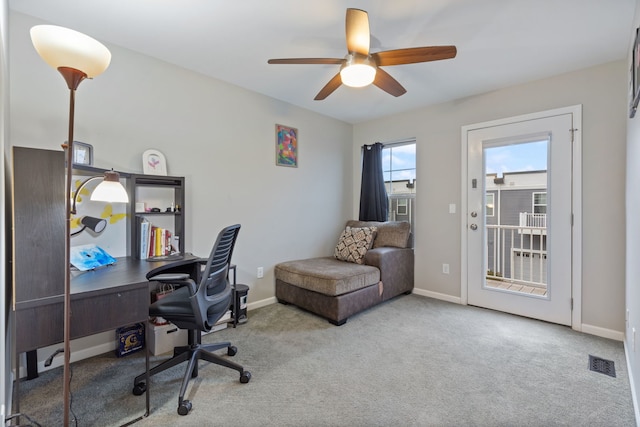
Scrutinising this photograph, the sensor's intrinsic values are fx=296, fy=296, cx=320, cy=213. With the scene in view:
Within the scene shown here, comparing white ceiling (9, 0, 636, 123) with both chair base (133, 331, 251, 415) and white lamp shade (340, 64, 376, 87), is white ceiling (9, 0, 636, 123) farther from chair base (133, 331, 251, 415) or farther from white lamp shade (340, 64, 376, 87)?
chair base (133, 331, 251, 415)

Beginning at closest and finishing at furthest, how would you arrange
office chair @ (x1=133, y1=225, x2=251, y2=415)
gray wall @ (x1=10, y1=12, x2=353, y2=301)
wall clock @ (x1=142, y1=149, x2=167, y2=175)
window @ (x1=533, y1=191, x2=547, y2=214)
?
office chair @ (x1=133, y1=225, x2=251, y2=415)
gray wall @ (x1=10, y1=12, x2=353, y2=301)
wall clock @ (x1=142, y1=149, x2=167, y2=175)
window @ (x1=533, y1=191, x2=547, y2=214)

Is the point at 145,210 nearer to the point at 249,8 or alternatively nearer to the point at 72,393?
the point at 72,393

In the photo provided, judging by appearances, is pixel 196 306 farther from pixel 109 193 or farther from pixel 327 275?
pixel 327 275

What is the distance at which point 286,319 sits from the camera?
2936 mm

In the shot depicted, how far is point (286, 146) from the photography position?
3.52 metres

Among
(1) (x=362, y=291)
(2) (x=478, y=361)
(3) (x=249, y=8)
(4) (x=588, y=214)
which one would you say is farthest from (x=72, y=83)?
(4) (x=588, y=214)

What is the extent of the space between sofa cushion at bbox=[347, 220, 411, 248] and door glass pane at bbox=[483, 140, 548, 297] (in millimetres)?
878

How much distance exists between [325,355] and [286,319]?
2.60 ft

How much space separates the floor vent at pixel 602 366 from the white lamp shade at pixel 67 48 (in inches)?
134

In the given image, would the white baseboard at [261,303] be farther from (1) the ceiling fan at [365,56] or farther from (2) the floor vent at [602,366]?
(2) the floor vent at [602,366]

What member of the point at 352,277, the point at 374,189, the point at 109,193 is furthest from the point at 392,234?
the point at 109,193

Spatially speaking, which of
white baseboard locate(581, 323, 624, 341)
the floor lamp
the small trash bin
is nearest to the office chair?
the floor lamp

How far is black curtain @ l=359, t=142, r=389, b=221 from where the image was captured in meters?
4.03

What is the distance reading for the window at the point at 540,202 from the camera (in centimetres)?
296
